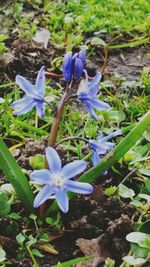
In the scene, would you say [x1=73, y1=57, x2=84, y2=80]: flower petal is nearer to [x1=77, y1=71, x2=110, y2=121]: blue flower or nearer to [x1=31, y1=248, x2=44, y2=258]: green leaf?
[x1=77, y1=71, x2=110, y2=121]: blue flower

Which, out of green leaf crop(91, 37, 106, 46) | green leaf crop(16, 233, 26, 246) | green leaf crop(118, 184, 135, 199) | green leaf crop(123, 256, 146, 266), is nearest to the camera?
green leaf crop(123, 256, 146, 266)

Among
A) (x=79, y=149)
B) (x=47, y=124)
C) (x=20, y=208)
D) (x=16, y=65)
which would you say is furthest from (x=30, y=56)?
(x=20, y=208)

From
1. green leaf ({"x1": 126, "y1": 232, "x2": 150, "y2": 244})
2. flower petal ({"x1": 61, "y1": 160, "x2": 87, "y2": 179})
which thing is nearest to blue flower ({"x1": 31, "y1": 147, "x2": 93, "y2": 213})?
flower petal ({"x1": 61, "y1": 160, "x2": 87, "y2": 179})

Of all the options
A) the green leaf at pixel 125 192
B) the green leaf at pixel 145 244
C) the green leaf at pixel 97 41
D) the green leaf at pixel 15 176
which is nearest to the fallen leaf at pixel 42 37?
the green leaf at pixel 97 41

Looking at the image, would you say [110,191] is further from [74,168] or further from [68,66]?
[68,66]

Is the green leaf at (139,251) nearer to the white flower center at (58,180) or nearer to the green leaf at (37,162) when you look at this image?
the white flower center at (58,180)

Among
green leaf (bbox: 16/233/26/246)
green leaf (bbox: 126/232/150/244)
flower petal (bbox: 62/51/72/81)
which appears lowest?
green leaf (bbox: 126/232/150/244)

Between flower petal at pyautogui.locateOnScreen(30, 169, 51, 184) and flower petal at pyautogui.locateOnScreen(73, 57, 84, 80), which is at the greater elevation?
flower petal at pyautogui.locateOnScreen(73, 57, 84, 80)
